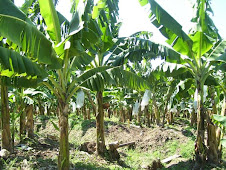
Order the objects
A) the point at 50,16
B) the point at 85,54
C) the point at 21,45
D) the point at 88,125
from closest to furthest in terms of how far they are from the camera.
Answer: the point at 21,45 → the point at 50,16 → the point at 85,54 → the point at 88,125

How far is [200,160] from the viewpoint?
22.4 ft

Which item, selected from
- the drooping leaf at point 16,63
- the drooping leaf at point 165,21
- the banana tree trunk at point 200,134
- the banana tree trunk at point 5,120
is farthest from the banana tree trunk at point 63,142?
the banana tree trunk at point 200,134

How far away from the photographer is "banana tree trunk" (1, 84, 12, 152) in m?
7.06

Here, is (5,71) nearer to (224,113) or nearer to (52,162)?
(52,162)

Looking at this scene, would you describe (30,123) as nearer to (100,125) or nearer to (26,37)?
(100,125)

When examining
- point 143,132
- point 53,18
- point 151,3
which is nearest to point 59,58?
point 53,18

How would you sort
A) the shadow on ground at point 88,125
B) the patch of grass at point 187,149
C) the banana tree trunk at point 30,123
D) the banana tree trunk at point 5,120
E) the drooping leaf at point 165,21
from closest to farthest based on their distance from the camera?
the drooping leaf at point 165,21
the banana tree trunk at point 5,120
the patch of grass at point 187,149
the banana tree trunk at point 30,123
the shadow on ground at point 88,125

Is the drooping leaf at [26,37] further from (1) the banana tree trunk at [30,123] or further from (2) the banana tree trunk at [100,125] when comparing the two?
(1) the banana tree trunk at [30,123]

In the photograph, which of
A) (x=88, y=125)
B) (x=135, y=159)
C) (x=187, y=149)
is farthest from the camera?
(x=88, y=125)

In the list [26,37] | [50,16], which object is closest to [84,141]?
[50,16]

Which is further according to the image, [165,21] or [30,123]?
[30,123]

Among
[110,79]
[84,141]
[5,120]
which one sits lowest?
[84,141]

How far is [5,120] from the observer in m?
7.17

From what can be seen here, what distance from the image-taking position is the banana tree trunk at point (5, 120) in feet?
23.2
